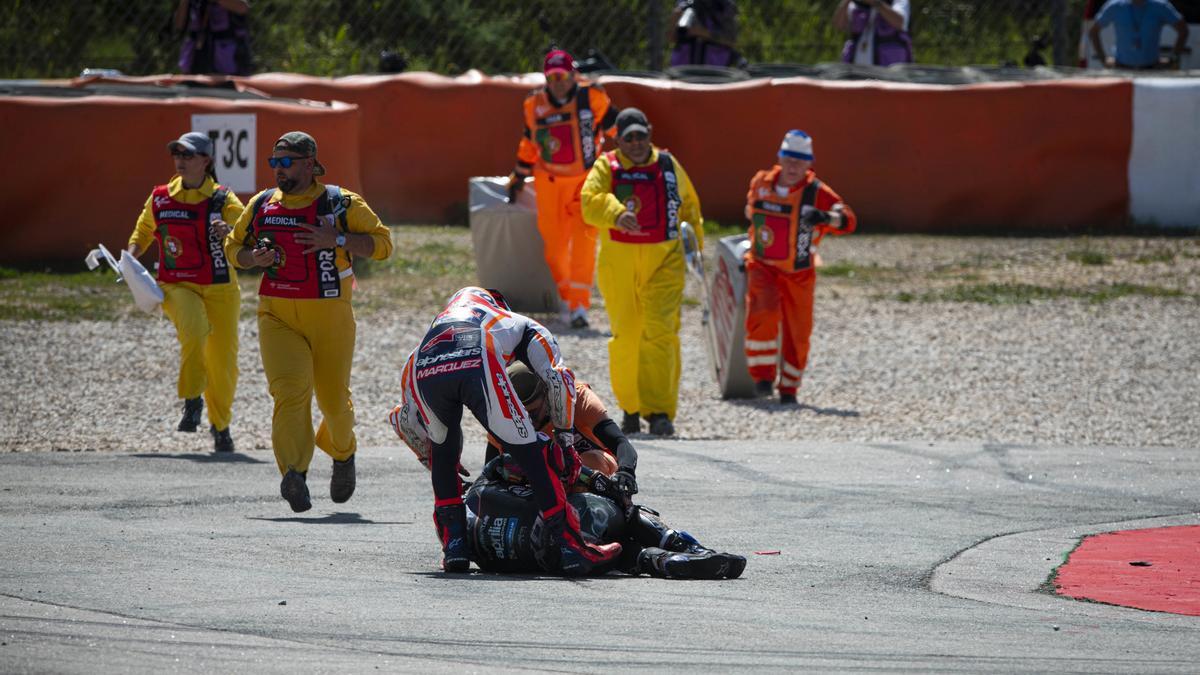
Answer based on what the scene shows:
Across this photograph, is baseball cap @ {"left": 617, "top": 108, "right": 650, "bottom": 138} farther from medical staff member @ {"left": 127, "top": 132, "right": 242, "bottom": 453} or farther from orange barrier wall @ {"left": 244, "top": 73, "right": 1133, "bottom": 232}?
orange barrier wall @ {"left": 244, "top": 73, "right": 1133, "bottom": 232}

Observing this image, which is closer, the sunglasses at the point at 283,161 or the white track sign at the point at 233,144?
the sunglasses at the point at 283,161

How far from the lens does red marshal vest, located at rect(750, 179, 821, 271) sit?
11.1 m

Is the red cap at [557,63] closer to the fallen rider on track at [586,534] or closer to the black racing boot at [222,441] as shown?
the black racing boot at [222,441]

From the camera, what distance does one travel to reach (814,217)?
11.1 meters

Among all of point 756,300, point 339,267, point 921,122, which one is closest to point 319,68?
point 921,122

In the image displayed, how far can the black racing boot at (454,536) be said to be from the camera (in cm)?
646

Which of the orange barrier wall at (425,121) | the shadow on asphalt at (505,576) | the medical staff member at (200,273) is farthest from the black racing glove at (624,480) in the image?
the orange barrier wall at (425,121)

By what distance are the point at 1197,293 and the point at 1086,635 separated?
1007 cm

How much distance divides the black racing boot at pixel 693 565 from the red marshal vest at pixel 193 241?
4.23 meters

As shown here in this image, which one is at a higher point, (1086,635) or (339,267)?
(339,267)

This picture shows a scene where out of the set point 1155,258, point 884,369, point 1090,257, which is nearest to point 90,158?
point 884,369

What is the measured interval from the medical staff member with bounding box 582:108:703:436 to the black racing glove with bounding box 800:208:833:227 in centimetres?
119

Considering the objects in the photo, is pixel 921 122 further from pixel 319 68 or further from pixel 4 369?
pixel 4 369

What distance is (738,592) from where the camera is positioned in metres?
6.07
